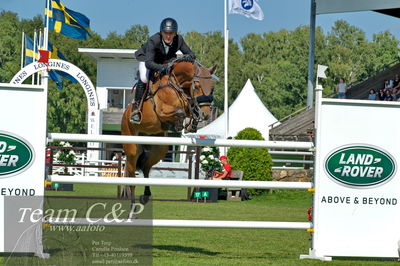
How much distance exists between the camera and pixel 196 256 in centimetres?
626

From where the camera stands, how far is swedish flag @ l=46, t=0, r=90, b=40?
23.3 m

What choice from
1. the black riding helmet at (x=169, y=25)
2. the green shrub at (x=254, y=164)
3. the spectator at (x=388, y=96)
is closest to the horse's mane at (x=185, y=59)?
the black riding helmet at (x=169, y=25)

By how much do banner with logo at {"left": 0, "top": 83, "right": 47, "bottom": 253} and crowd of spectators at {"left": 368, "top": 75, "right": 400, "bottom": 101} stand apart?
20.8 meters

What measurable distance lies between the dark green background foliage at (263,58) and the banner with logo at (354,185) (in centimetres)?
5666

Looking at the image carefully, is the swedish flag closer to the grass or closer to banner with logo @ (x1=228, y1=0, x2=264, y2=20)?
banner with logo @ (x1=228, y1=0, x2=264, y2=20)

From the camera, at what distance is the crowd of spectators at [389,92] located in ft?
84.1

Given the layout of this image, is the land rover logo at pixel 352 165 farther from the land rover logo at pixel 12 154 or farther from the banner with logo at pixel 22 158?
the land rover logo at pixel 12 154

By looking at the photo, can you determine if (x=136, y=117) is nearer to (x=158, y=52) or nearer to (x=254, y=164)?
(x=158, y=52)

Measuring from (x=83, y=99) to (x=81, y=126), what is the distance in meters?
2.54

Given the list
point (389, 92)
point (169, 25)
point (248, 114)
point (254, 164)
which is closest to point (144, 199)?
point (169, 25)

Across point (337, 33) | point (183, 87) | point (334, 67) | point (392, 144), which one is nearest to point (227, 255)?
point (392, 144)

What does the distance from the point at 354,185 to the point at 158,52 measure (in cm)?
310

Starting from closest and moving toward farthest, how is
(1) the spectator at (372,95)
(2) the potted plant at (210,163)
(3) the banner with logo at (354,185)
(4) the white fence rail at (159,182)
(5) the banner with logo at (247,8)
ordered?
1. (4) the white fence rail at (159,182)
2. (3) the banner with logo at (354,185)
3. (2) the potted plant at (210,163)
4. (1) the spectator at (372,95)
5. (5) the banner with logo at (247,8)

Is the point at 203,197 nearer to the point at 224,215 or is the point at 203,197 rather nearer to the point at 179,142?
the point at 224,215
